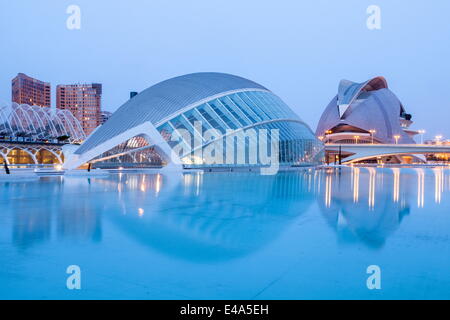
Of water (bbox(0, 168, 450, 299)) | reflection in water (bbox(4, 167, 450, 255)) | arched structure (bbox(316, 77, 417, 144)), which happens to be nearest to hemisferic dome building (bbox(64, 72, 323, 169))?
reflection in water (bbox(4, 167, 450, 255))

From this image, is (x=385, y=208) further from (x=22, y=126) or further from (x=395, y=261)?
(x=22, y=126)

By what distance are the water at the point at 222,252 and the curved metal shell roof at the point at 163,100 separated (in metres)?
18.1

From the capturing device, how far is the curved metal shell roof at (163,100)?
26.4 m

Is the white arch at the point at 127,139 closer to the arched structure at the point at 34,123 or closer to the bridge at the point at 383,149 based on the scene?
the arched structure at the point at 34,123

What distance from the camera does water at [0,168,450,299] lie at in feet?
11.7

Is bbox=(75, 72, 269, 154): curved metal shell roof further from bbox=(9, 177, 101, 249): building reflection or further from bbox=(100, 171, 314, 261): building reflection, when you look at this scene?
bbox=(9, 177, 101, 249): building reflection

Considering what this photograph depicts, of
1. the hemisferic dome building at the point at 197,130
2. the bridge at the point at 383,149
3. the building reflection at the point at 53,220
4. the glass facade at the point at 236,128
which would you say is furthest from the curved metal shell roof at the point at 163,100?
the bridge at the point at 383,149

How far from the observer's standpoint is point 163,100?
28672 mm

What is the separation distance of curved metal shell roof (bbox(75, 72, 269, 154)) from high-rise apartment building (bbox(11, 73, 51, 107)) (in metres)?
114

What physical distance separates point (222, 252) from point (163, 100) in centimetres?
2504

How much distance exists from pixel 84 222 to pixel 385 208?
6963mm

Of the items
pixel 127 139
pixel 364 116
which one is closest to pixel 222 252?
pixel 127 139

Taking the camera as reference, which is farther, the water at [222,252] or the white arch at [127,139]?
the white arch at [127,139]
